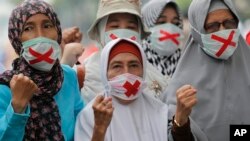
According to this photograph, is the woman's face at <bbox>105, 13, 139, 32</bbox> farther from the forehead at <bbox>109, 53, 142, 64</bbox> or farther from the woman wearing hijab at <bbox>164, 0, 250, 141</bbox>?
the forehead at <bbox>109, 53, 142, 64</bbox>

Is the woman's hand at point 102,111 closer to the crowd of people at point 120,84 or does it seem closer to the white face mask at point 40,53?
the crowd of people at point 120,84

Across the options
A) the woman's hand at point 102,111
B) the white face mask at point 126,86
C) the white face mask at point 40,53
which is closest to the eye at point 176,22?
the white face mask at point 126,86

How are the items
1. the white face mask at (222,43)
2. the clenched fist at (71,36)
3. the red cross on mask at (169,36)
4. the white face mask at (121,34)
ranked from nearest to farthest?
the white face mask at (222,43)
the white face mask at (121,34)
the clenched fist at (71,36)
the red cross on mask at (169,36)

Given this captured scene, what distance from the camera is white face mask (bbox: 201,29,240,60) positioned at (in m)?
4.39

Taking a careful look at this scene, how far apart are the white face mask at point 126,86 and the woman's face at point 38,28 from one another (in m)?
0.41

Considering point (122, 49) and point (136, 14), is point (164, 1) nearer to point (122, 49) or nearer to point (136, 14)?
point (136, 14)

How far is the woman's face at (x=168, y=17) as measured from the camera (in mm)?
5699

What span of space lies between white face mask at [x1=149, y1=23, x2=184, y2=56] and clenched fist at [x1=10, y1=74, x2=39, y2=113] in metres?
2.39

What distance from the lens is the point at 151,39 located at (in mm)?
5738

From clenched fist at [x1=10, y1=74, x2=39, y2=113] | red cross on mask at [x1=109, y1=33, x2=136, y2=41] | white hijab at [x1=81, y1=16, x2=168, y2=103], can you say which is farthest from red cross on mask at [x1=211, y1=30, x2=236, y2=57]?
clenched fist at [x1=10, y1=74, x2=39, y2=113]

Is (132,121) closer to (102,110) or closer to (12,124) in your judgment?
(102,110)

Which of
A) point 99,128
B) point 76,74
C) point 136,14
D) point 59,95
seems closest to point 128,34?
point 136,14

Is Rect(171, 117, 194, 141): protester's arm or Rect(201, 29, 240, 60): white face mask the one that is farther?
Rect(201, 29, 240, 60): white face mask

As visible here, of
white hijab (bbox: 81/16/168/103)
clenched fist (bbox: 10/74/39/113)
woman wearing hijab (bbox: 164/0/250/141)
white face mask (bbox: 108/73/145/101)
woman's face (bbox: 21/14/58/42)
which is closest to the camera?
clenched fist (bbox: 10/74/39/113)
